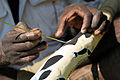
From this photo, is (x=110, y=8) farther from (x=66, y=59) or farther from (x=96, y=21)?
(x=66, y=59)

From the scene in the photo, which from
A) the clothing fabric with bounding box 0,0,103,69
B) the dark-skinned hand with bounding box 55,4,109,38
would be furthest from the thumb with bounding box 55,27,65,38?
the clothing fabric with bounding box 0,0,103,69

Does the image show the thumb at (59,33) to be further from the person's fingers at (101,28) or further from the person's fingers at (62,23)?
the person's fingers at (101,28)

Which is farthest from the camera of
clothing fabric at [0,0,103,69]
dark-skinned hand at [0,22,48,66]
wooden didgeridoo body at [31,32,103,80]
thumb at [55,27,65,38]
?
clothing fabric at [0,0,103,69]

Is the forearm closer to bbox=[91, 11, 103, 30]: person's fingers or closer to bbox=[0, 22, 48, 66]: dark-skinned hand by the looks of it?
bbox=[91, 11, 103, 30]: person's fingers

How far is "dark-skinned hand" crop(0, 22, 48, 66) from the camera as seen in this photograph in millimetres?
676

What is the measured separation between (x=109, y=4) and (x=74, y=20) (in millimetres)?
269

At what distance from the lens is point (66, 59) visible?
62 cm

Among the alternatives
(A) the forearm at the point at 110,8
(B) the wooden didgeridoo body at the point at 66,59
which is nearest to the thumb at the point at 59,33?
(B) the wooden didgeridoo body at the point at 66,59

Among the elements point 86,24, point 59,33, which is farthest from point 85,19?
point 59,33

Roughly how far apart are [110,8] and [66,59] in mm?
545

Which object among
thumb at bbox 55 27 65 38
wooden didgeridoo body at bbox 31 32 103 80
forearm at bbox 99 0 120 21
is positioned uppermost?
forearm at bbox 99 0 120 21

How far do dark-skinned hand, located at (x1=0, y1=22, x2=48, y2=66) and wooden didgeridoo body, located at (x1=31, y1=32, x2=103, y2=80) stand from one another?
101 millimetres

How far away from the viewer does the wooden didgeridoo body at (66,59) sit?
0.57 m

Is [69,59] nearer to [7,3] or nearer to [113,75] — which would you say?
[113,75]
